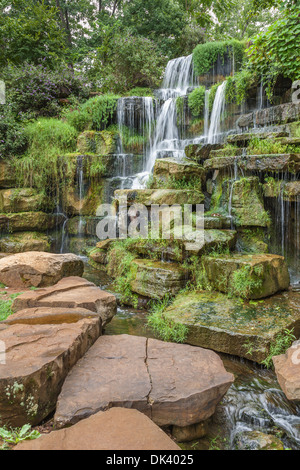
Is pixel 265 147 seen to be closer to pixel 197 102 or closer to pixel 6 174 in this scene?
pixel 197 102

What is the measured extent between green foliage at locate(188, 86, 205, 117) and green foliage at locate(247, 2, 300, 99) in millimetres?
2058

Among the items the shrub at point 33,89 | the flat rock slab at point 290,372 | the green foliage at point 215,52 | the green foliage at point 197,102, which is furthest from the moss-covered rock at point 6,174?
the green foliage at point 215,52

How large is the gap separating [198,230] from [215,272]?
902 mm

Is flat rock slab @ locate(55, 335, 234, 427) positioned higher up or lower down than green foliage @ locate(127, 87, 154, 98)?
lower down

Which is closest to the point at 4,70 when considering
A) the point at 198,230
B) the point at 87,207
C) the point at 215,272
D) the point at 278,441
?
the point at 87,207

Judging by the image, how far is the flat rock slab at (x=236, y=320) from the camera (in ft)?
11.7

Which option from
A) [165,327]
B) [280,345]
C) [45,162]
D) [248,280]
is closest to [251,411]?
[280,345]

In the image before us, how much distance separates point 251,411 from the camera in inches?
108

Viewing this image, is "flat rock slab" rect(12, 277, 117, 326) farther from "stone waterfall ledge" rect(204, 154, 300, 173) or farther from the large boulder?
"stone waterfall ledge" rect(204, 154, 300, 173)

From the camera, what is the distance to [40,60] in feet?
39.0

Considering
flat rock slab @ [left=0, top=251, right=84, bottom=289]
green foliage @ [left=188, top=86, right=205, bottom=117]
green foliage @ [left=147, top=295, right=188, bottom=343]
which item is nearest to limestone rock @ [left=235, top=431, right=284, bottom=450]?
green foliage @ [left=147, top=295, right=188, bottom=343]

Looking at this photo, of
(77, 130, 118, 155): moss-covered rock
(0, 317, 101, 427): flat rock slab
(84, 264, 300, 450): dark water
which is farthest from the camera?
(77, 130, 118, 155): moss-covered rock

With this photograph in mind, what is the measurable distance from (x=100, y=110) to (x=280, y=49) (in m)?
5.85

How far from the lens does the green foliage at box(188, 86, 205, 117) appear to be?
31.2ft
